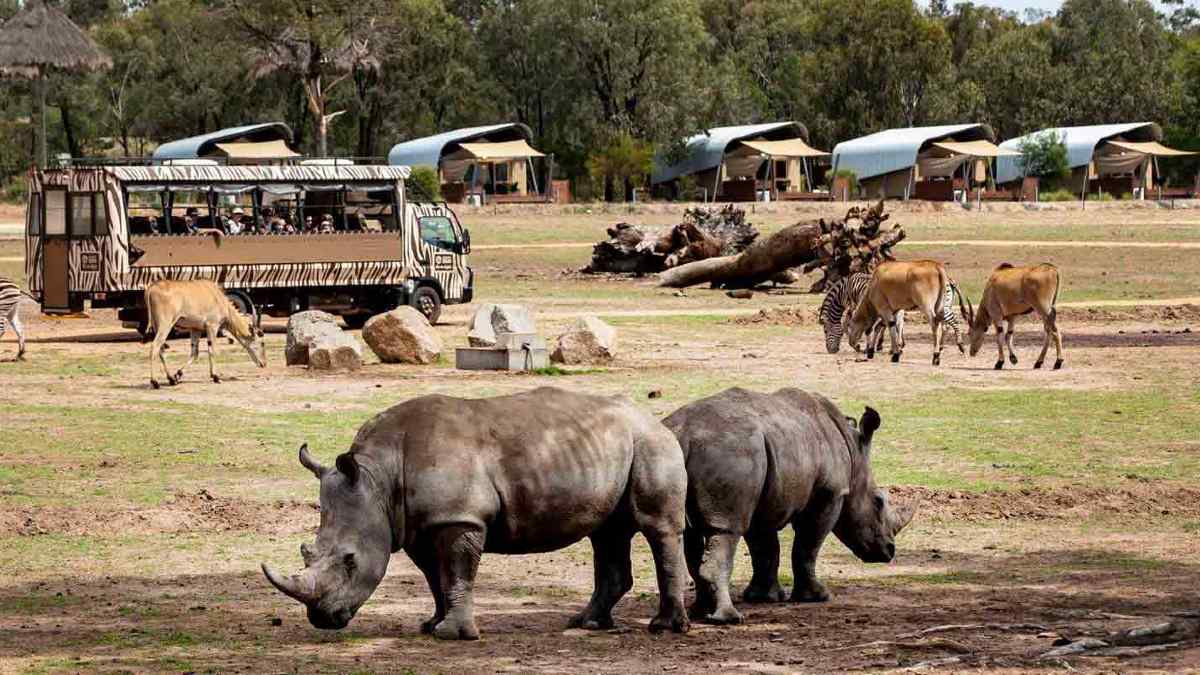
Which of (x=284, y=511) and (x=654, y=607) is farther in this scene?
(x=284, y=511)

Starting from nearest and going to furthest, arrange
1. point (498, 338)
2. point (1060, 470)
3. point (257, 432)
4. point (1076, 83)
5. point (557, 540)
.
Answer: point (557, 540), point (1060, 470), point (257, 432), point (498, 338), point (1076, 83)

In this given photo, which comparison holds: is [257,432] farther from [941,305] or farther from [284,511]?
[941,305]

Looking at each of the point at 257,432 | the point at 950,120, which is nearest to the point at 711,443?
the point at 257,432

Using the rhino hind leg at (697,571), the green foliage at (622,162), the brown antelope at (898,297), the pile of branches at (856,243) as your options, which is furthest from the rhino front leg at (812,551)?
the green foliage at (622,162)

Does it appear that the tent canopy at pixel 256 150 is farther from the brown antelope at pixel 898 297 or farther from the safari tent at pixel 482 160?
the brown antelope at pixel 898 297

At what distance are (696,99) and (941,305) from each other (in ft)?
199

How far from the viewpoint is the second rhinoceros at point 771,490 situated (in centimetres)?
995

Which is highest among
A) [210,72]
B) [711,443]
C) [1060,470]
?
[210,72]

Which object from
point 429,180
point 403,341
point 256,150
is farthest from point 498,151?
point 403,341

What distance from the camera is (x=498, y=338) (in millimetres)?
24344

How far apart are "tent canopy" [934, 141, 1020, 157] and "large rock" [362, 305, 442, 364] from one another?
6202 centimetres

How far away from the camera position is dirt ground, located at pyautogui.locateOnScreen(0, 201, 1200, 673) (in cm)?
928

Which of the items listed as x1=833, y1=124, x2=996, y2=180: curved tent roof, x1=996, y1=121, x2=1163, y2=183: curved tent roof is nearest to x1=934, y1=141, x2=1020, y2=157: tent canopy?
x1=833, y1=124, x2=996, y2=180: curved tent roof

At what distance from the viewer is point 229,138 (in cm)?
8325
